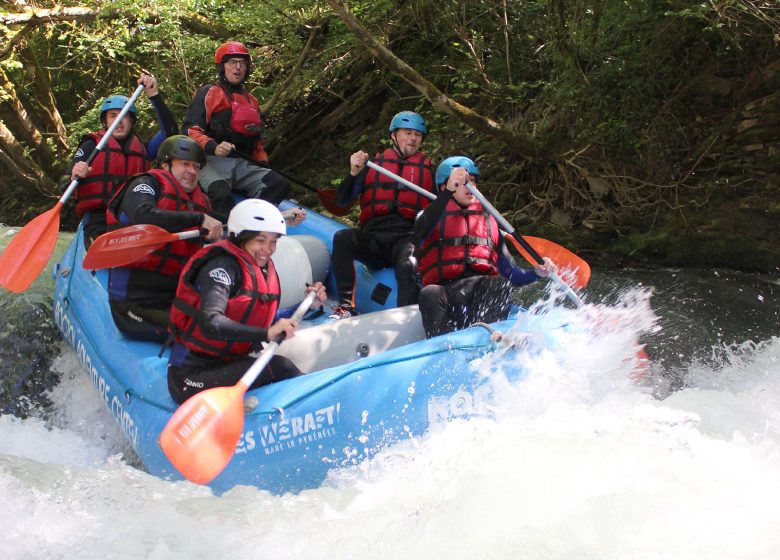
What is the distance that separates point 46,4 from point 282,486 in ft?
23.9

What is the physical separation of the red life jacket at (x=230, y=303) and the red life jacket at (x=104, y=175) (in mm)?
2076

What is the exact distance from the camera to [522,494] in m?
3.17

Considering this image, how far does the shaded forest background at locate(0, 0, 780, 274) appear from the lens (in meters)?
5.99

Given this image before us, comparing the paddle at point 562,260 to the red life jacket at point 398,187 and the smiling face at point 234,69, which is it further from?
the smiling face at point 234,69

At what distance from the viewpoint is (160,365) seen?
4.10m

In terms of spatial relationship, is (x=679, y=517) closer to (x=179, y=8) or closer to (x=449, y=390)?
(x=449, y=390)

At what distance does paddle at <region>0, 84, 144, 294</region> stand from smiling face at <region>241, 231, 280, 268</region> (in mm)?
2134

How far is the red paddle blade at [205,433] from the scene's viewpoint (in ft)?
10.8

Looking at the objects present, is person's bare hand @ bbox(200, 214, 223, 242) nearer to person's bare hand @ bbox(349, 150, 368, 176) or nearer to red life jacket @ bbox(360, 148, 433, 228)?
person's bare hand @ bbox(349, 150, 368, 176)

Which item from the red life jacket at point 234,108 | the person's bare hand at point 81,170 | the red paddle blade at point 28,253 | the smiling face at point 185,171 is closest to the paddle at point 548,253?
the smiling face at point 185,171

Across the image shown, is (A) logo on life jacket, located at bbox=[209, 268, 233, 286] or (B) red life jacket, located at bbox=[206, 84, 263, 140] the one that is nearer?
(A) logo on life jacket, located at bbox=[209, 268, 233, 286]

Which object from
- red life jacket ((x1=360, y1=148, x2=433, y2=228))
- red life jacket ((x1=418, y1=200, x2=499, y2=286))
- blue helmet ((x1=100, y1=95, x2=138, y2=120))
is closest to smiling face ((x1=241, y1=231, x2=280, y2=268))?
red life jacket ((x1=418, y1=200, x2=499, y2=286))

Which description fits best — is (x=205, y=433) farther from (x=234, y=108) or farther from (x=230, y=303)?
(x=234, y=108)

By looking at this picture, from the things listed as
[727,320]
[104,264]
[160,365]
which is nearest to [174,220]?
[104,264]
